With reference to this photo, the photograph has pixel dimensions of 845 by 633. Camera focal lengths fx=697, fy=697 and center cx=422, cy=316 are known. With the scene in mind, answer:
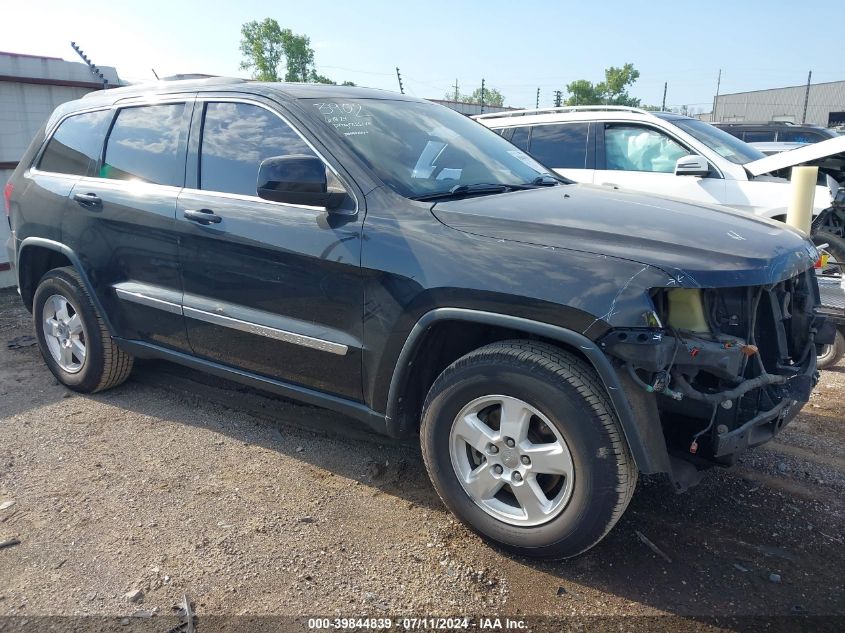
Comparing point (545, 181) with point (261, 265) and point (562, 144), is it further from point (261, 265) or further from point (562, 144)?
point (562, 144)

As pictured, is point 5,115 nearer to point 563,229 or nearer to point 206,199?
point 206,199

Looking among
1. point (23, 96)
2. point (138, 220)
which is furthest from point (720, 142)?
point (23, 96)

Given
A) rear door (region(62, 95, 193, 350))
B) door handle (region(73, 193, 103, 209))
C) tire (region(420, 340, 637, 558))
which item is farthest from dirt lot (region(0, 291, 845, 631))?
door handle (region(73, 193, 103, 209))

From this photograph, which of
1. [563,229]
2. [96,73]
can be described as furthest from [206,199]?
[96,73]

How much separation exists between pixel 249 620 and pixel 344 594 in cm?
36

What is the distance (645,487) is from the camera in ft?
11.3

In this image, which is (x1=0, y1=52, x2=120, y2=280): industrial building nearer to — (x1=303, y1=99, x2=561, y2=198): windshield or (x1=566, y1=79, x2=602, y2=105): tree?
(x1=303, y1=99, x2=561, y2=198): windshield

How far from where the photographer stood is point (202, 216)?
3.60 metres

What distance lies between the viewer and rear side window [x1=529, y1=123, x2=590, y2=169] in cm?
741

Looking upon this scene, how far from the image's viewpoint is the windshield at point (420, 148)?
10.8ft

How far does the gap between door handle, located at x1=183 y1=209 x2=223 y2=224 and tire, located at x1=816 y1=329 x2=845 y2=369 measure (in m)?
4.37

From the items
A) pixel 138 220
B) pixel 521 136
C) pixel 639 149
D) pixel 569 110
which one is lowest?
pixel 138 220

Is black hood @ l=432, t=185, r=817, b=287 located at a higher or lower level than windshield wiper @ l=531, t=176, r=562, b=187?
lower

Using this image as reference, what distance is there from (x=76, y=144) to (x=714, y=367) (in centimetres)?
409
